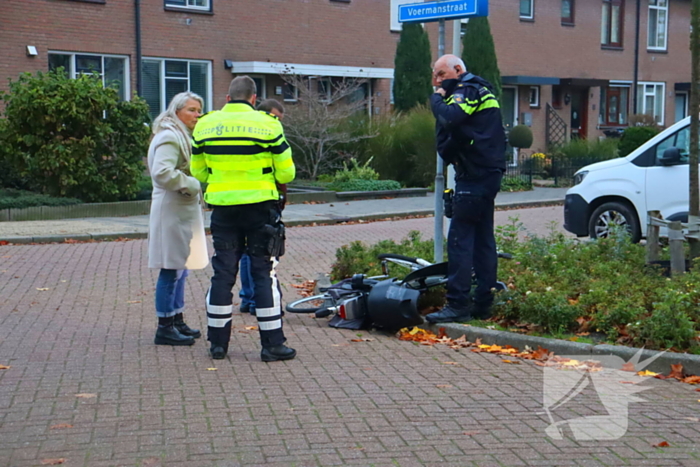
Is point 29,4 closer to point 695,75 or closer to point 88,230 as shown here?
Result: point 88,230

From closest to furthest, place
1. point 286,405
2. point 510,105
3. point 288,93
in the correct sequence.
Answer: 1. point 286,405
2. point 288,93
3. point 510,105

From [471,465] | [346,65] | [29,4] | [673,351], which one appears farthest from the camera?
[346,65]

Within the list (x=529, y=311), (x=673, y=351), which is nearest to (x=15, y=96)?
(x=529, y=311)

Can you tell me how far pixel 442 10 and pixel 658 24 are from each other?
29224 mm

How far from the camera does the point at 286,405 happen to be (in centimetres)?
509

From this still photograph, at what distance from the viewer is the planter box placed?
15164 millimetres

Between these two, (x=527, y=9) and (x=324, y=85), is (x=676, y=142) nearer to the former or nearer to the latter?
(x=324, y=85)

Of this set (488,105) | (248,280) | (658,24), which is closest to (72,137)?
(248,280)

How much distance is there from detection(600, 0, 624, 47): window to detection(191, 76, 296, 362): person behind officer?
95.7 feet

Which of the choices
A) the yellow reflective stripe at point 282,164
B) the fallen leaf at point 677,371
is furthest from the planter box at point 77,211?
the fallen leaf at point 677,371

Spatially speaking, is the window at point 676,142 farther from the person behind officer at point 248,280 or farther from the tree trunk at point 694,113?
the person behind officer at point 248,280

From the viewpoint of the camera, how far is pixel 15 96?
15.8 metres

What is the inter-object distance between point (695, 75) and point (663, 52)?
94.6ft

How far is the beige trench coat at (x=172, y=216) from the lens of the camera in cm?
642
